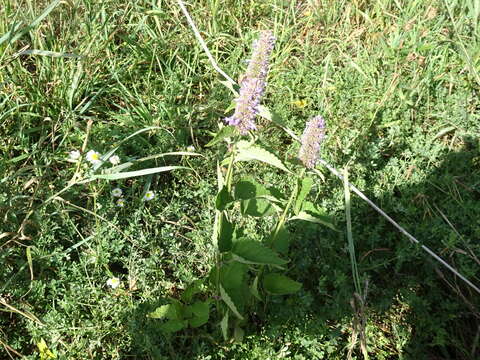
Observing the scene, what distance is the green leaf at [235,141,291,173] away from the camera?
128 centimetres

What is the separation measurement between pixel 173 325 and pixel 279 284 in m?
0.39

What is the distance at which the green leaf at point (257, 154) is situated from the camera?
1282 millimetres

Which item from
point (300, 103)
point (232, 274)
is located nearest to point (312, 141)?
point (232, 274)

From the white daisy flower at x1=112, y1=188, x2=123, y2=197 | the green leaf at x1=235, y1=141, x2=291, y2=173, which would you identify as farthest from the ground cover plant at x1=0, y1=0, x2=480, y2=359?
the green leaf at x1=235, y1=141, x2=291, y2=173

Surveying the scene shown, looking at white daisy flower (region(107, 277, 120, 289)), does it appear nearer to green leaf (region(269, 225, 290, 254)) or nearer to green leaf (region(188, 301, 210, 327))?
green leaf (region(188, 301, 210, 327))

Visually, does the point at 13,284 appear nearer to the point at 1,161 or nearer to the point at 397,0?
the point at 1,161

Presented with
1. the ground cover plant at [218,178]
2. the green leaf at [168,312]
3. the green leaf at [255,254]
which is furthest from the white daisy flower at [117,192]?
the green leaf at [255,254]

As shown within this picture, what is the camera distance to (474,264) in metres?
1.97

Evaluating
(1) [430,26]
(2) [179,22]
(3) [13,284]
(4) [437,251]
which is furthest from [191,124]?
(1) [430,26]

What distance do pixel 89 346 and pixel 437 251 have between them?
1.45 meters

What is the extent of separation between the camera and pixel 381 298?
196 cm

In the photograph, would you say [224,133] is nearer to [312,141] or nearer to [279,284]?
[312,141]

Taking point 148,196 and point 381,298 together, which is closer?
point 381,298

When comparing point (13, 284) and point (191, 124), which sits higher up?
point (191, 124)
